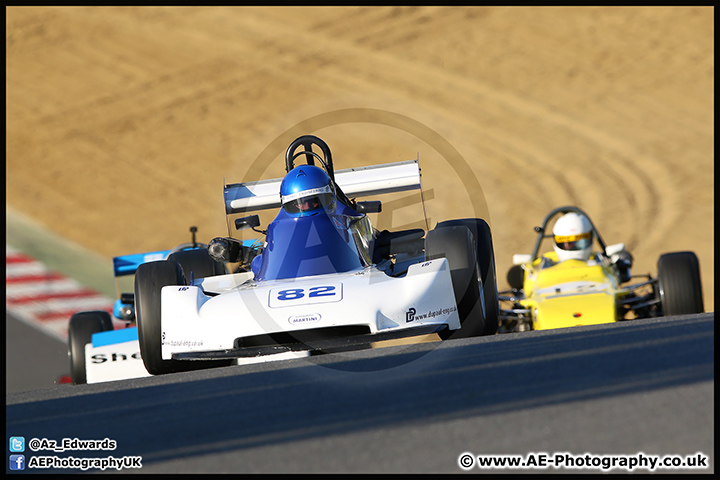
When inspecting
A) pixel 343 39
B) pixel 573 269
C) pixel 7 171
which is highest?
pixel 343 39

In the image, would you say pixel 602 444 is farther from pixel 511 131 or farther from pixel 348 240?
pixel 511 131

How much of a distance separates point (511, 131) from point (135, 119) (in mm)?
10313

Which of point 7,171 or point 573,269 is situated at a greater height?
point 7,171

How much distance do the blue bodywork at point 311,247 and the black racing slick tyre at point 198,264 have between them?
3.21 ft

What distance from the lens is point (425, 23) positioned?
103 ft

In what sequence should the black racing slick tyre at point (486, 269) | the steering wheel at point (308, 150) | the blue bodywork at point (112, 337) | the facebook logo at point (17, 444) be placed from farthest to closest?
the blue bodywork at point (112, 337) → the steering wheel at point (308, 150) → the black racing slick tyre at point (486, 269) → the facebook logo at point (17, 444)

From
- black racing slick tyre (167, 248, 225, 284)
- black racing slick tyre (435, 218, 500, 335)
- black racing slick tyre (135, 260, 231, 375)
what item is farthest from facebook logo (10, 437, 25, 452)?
black racing slick tyre (167, 248, 225, 284)

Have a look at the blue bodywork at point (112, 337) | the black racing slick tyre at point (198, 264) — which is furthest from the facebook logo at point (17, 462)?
the blue bodywork at point (112, 337)

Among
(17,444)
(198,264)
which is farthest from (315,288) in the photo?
(17,444)

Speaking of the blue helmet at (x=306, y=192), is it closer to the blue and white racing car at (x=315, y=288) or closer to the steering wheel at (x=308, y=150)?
the blue and white racing car at (x=315, y=288)

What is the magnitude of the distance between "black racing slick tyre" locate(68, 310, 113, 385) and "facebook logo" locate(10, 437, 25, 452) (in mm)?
4191

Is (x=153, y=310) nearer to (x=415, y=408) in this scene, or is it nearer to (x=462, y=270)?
(x=462, y=270)

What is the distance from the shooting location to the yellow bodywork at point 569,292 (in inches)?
370
